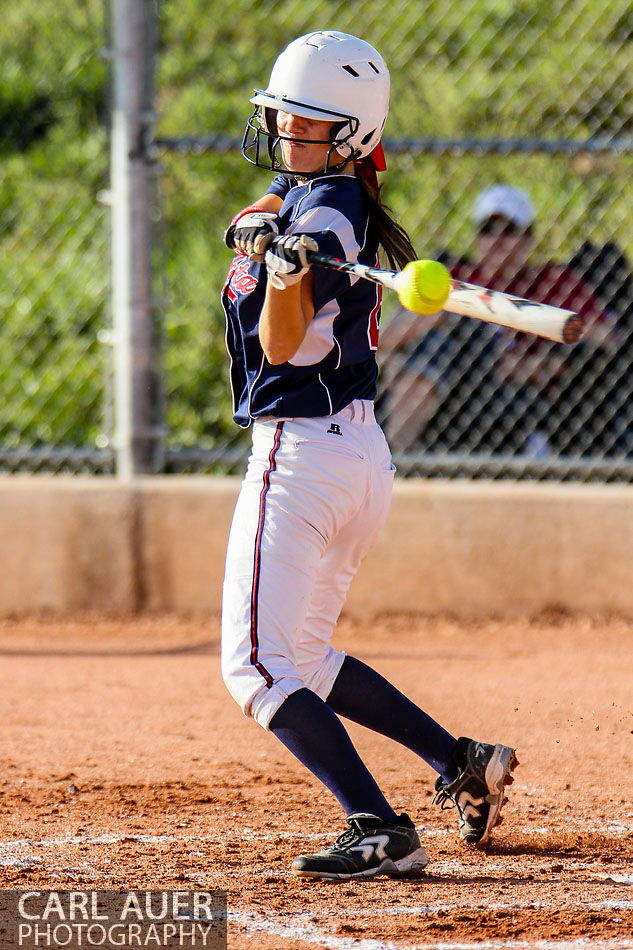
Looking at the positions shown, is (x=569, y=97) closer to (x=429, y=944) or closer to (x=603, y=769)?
(x=603, y=769)

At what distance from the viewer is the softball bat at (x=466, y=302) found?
2545mm

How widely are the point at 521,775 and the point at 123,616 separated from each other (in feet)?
8.95

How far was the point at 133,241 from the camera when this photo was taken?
5957 millimetres

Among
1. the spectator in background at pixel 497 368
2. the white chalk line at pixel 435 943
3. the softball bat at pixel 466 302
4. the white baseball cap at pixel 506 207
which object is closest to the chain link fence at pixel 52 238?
the spectator in background at pixel 497 368

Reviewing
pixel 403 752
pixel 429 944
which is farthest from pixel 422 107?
pixel 429 944

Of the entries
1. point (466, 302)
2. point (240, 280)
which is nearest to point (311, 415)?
point (240, 280)

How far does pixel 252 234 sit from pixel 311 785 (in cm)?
178

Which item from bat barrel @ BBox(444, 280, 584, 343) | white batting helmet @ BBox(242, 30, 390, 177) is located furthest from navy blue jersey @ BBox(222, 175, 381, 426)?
bat barrel @ BBox(444, 280, 584, 343)

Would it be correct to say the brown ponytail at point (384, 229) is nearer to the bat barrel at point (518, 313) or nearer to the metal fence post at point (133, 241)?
the bat barrel at point (518, 313)

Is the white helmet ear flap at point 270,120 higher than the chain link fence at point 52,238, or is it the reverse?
the chain link fence at point 52,238

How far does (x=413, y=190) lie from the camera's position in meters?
9.19

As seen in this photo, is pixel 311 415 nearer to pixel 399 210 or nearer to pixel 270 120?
pixel 270 120

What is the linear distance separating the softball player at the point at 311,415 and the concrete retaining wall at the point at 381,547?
108 inches

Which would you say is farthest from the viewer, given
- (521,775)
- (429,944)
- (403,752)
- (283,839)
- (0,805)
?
(403,752)
